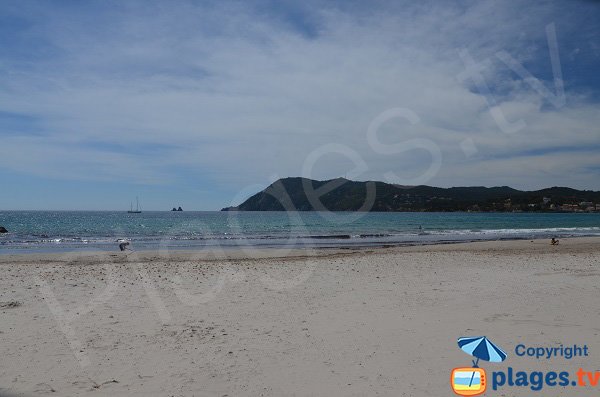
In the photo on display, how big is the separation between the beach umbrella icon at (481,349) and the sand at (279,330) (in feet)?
0.47

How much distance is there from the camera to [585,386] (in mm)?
4828

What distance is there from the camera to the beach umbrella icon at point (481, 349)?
18.3ft

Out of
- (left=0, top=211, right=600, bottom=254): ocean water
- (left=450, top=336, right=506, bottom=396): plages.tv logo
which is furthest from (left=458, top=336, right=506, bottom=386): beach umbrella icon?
(left=0, top=211, right=600, bottom=254): ocean water

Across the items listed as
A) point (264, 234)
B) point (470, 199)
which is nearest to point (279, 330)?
point (264, 234)

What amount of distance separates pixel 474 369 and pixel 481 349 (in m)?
0.64

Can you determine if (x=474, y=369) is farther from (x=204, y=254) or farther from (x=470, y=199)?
(x=470, y=199)

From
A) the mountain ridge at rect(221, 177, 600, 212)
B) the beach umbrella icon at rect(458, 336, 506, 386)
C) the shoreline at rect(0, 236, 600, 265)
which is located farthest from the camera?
the mountain ridge at rect(221, 177, 600, 212)

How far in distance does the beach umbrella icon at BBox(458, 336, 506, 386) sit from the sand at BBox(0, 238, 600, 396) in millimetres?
144

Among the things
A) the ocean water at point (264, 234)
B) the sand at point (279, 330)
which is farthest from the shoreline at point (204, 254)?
the sand at point (279, 330)

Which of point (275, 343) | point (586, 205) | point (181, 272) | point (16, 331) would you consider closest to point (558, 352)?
point (275, 343)

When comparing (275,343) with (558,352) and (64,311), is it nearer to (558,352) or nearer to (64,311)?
(558,352)

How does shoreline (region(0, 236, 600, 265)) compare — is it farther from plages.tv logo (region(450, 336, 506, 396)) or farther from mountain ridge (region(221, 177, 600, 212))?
mountain ridge (region(221, 177, 600, 212))

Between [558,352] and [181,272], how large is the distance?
10799 mm

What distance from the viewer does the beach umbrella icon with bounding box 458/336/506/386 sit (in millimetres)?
5591
